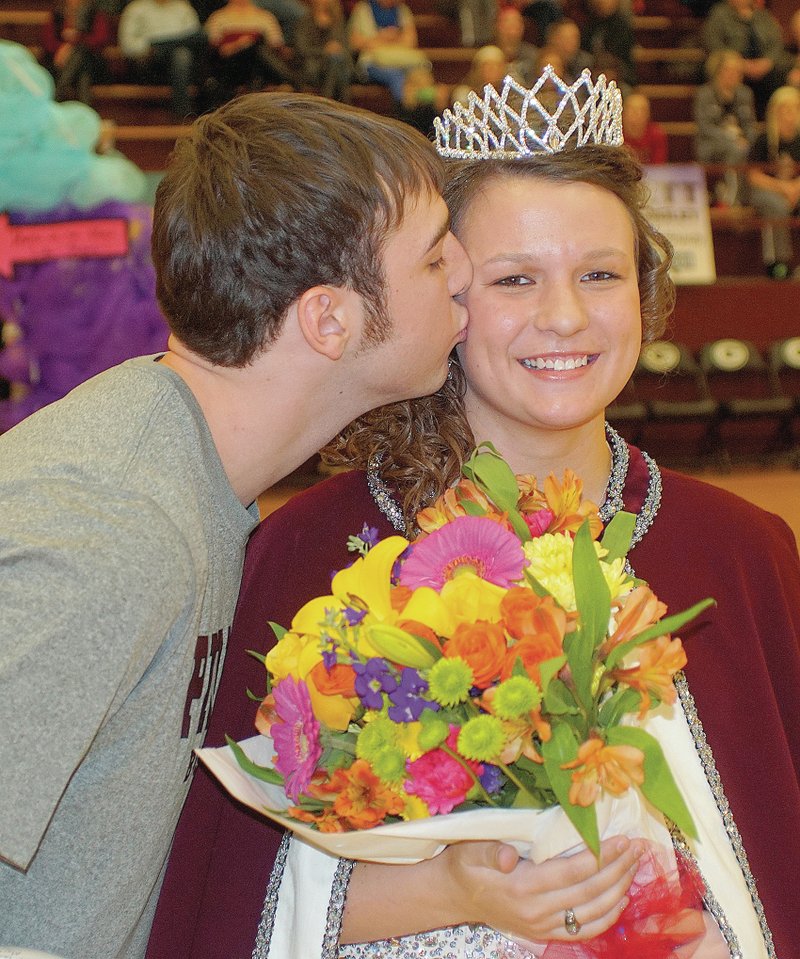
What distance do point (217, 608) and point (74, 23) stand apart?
9.61 m

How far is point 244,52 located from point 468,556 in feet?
31.3

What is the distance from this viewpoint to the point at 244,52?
1020 centimetres

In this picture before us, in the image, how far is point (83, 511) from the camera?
1.38m

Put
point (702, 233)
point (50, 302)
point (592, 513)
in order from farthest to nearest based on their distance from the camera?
1. point (702, 233)
2. point (50, 302)
3. point (592, 513)

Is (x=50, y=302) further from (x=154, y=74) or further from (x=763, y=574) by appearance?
(x=154, y=74)

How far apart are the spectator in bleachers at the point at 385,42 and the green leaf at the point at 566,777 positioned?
9853 mm

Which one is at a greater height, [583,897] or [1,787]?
[1,787]

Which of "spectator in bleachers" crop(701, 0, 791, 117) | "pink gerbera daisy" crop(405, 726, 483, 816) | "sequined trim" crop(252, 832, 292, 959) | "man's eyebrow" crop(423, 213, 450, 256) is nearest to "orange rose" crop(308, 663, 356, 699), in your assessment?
"pink gerbera daisy" crop(405, 726, 483, 816)

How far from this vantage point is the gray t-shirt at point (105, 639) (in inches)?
52.0

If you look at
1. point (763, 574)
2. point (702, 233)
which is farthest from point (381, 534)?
point (702, 233)

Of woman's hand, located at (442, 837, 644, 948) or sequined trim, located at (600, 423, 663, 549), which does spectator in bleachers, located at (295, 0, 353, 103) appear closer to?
sequined trim, located at (600, 423, 663, 549)

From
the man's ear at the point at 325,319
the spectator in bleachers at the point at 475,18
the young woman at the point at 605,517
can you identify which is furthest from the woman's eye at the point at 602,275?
the spectator in bleachers at the point at 475,18

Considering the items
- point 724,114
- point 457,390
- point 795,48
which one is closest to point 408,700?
point 457,390

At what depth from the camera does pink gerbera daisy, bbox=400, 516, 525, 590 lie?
147cm
